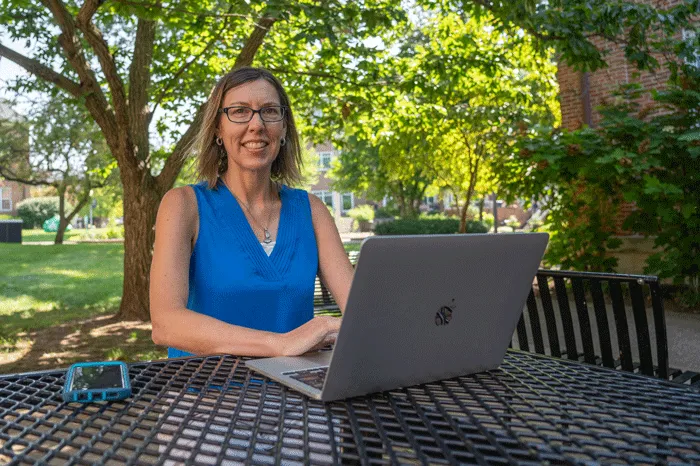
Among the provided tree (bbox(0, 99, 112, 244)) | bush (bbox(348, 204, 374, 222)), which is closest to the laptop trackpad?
tree (bbox(0, 99, 112, 244))

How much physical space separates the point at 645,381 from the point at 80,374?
4.57 feet

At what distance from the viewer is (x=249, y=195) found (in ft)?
8.27

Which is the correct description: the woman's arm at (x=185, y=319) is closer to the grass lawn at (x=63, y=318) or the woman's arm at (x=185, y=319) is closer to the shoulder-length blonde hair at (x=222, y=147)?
the shoulder-length blonde hair at (x=222, y=147)

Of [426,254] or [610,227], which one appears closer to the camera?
[426,254]

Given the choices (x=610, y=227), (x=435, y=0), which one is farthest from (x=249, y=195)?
(x=610, y=227)

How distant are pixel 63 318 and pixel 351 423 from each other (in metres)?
8.90

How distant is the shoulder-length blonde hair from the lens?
2420mm

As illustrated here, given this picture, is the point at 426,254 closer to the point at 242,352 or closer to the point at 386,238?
the point at 386,238

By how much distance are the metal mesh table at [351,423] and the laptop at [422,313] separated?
0.05 metres

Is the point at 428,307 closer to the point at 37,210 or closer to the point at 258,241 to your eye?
the point at 258,241

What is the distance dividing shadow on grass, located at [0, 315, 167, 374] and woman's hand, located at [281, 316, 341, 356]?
13.8 feet

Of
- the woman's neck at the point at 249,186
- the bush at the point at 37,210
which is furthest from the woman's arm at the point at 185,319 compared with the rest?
the bush at the point at 37,210

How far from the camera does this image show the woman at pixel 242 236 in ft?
7.19

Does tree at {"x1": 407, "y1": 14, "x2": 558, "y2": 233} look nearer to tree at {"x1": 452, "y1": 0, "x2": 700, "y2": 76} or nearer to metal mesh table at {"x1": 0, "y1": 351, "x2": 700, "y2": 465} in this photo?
tree at {"x1": 452, "y1": 0, "x2": 700, "y2": 76}
